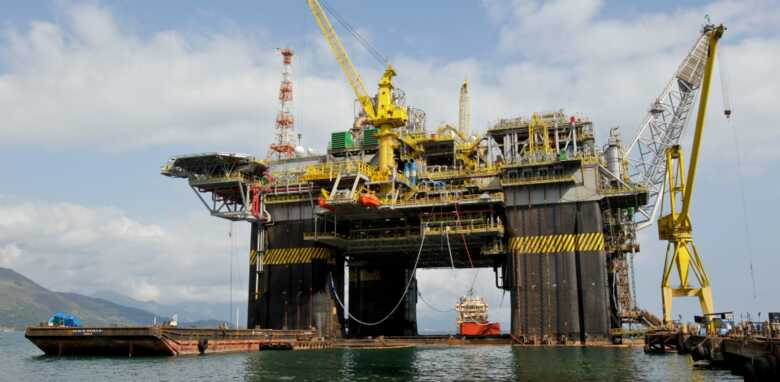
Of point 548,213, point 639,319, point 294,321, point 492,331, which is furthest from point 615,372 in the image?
point 492,331

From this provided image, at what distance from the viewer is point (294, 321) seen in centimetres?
6794

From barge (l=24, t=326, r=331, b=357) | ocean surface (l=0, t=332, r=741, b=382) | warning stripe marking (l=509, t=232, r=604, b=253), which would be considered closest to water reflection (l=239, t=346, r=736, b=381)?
ocean surface (l=0, t=332, r=741, b=382)

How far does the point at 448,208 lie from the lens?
6469 centimetres

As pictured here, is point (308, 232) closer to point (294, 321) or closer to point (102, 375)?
point (294, 321)

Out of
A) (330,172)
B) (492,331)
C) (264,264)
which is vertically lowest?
(492,331)

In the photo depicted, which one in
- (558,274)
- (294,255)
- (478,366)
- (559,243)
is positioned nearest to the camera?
(478,366)

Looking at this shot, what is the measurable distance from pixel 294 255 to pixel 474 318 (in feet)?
98.6

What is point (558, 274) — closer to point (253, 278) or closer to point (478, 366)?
point (478, 366)

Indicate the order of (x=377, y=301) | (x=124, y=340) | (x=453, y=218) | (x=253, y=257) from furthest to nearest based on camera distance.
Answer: (x=377, y=301) < (x=253, y=257) < (x=453, y=218) < (x=124, y=340)

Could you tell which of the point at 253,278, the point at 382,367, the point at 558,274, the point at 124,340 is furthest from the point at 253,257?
the point at 382,367

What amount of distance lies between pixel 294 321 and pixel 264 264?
6.91 metres

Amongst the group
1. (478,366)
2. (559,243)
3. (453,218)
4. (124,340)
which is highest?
(453,218)

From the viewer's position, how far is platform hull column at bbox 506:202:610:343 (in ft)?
194

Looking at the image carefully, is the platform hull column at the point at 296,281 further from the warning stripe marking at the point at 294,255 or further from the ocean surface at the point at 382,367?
the ocean surface at the point at 382,367
